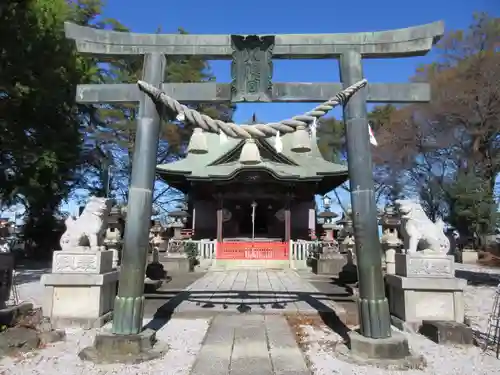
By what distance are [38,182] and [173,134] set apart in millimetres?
12988

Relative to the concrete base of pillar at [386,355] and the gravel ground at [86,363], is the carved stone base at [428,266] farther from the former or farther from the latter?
the gravel ground at [86,363]

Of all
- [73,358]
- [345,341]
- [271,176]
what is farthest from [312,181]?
[73,358]

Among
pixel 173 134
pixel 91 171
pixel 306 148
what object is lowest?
pixel 306 148

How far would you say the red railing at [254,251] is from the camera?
63.7 feet

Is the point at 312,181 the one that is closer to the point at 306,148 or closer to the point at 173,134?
the point at 173,134

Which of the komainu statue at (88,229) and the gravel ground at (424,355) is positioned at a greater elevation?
the komainu statue at (88,229)

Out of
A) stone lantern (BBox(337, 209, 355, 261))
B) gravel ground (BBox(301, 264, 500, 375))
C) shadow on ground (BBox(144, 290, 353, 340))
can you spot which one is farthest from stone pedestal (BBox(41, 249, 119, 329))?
stone lantern (BBox(337, 209, 355, 261))

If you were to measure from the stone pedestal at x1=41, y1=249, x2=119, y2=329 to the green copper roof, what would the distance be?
46.4 feet

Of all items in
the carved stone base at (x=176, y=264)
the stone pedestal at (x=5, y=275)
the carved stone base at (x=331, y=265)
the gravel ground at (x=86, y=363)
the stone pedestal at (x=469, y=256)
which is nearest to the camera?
the gravel ground at (x=86, y=363)

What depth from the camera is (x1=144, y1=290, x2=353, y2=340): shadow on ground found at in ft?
22.2

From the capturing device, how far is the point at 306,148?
22.3 feet

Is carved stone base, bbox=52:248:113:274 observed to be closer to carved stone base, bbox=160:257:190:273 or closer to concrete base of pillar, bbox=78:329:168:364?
concrete base of pillar, bbox=78:329:168:364

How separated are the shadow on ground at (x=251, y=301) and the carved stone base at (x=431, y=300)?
3.59ft

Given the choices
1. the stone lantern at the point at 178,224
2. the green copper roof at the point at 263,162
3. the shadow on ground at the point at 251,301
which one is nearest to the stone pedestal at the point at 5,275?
the shadow on ground at the point at 251,301
